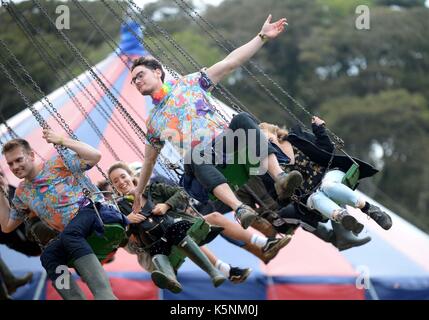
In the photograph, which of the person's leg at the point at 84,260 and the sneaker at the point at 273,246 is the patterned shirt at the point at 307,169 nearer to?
the sneaker at the point at 273,246

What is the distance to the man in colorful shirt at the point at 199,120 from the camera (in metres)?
7.02

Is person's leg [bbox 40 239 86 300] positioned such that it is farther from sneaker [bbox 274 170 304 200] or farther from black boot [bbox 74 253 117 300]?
sneaker [bbox 274 170 304 200]

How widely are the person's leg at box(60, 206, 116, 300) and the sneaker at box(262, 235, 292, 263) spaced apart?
4.24 feet

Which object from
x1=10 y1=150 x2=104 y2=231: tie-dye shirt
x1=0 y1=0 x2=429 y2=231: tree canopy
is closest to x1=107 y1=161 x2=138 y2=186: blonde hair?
x1=10 y1=150 x2=104 y2=231: tie-dye shirt

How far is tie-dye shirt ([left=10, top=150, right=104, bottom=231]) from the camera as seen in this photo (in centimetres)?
711

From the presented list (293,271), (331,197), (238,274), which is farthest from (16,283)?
(331,197)

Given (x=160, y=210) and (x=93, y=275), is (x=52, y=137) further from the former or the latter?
(x=160, y=210)

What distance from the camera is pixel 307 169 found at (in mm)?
7680

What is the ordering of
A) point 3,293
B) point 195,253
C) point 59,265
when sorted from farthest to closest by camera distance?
1. point 3,293
2. point 195,253
3. point 59,265

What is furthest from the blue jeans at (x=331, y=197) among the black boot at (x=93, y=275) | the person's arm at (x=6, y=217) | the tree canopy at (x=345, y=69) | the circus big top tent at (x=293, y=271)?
the tree canopy at (x=345, y=69)

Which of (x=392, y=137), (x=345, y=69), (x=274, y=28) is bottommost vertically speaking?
(x=274, y=28)

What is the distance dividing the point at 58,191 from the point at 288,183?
142 cm

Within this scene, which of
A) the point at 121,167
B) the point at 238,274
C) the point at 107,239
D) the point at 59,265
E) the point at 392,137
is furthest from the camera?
the point at 392,137
